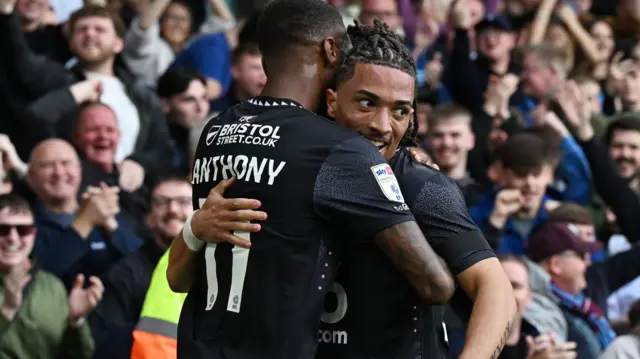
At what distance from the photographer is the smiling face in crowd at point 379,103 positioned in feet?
14.7

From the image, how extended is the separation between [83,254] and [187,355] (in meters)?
3.81

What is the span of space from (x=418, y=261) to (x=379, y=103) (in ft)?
1.82

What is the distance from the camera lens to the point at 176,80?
10.3m

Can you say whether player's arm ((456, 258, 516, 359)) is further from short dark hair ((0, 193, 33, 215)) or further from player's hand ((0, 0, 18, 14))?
player's hand ((0, 0, 18, 14))

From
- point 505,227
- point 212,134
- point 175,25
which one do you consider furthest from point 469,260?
point 175,25

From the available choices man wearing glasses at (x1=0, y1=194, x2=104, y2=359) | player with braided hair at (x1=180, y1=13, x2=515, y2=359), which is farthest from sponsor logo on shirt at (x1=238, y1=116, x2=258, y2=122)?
man wearing glasses at (x1=0, y1=194, x2=104, y2=359)

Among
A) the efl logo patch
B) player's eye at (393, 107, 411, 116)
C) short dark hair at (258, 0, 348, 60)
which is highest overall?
short dark hair at (258, 0, 348, 60)

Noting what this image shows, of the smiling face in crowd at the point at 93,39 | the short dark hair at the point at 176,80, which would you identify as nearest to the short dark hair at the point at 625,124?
the short dark hair at the point at 176,80

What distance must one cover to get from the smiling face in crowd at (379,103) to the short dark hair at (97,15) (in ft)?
19.4

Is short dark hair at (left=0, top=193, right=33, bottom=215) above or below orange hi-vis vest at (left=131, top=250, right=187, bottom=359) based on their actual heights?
above

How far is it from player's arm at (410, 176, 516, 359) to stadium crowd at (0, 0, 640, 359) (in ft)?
6.46

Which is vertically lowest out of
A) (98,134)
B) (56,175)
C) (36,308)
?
(36,308)

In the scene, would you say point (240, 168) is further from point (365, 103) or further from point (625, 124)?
point (625, 124)

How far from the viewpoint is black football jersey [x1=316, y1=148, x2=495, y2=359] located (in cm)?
443
